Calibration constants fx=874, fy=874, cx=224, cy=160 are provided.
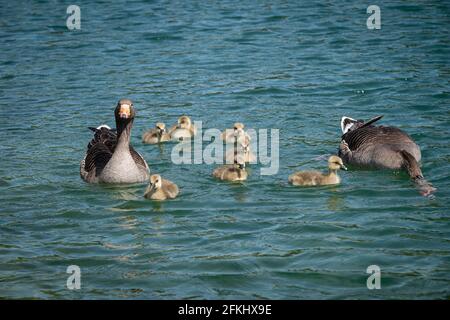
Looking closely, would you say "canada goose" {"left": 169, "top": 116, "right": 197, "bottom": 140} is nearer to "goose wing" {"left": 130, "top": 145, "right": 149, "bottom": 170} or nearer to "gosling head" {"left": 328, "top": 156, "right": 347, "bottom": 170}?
A: "goose wing" {"left": 130, "top": 145, "right": 149, "bottom": 170}

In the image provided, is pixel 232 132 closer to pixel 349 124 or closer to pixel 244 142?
pixel 244 142

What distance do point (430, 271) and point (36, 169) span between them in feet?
21.4

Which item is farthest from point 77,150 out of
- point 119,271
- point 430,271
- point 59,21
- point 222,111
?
point 59,21

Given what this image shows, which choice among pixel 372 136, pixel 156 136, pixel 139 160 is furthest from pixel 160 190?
pixel 372 136

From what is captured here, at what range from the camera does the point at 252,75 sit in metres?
18.7

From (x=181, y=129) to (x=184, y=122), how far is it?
0.13m

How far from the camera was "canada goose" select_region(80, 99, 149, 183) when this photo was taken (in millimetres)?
12367

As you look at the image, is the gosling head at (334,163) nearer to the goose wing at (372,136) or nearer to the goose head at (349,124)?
the goose wing at (372,136)

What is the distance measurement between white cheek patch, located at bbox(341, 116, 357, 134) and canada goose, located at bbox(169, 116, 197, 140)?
2528mm

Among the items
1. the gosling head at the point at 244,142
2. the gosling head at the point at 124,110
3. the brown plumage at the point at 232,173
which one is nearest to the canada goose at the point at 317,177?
the brown plumage at the point at 232,173

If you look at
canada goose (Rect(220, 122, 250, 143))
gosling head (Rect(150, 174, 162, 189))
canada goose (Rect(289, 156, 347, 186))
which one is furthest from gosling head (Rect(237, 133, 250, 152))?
gosling head (Rect(150, 174, 162, 189))

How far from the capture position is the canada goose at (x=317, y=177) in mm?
11859

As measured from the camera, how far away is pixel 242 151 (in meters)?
12.9

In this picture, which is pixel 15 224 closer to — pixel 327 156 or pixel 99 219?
pixel 99 219
